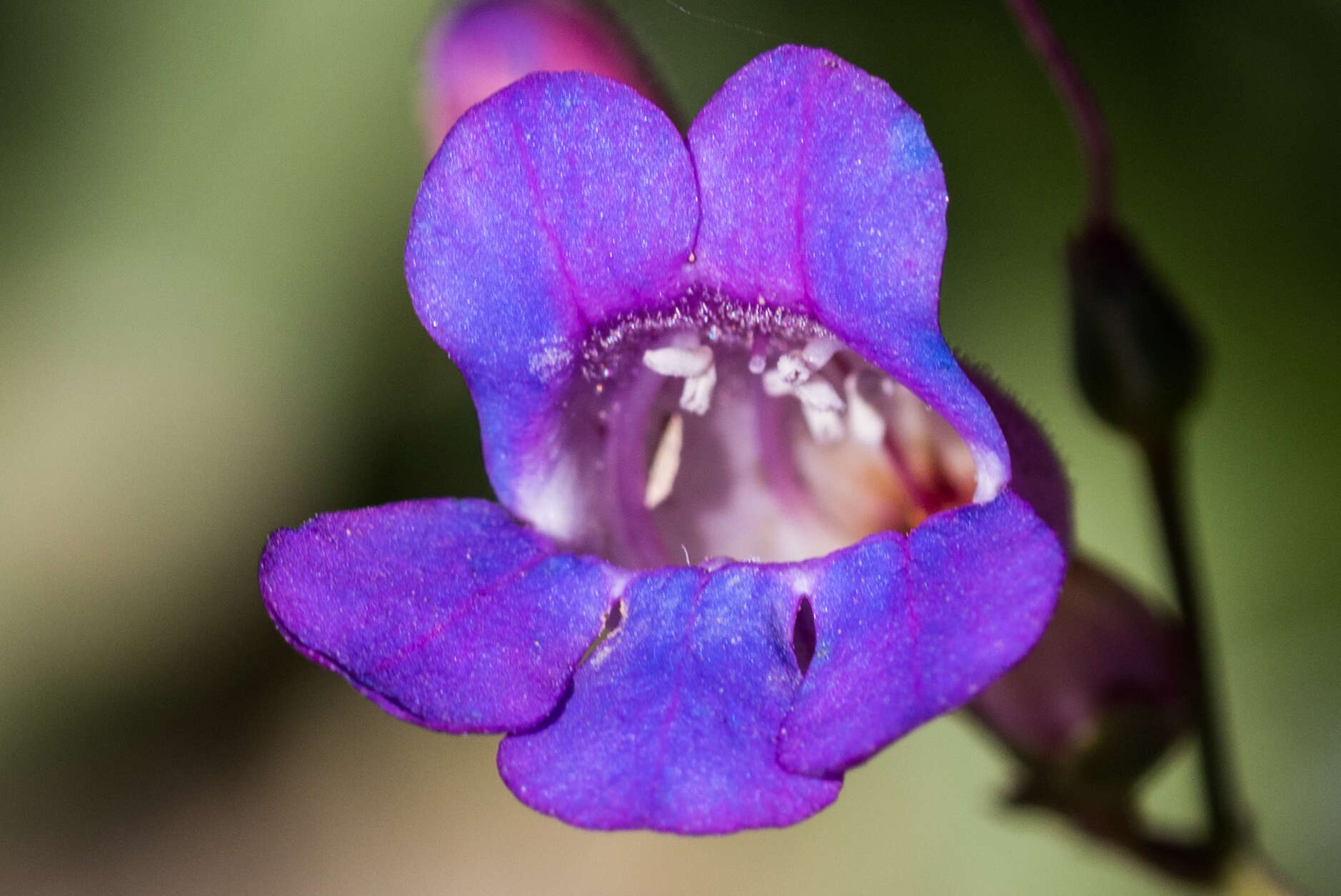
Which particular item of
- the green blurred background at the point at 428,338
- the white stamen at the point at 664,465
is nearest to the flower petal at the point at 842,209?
the white stamen at the point at 664,465

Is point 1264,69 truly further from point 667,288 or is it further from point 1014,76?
point 667,288

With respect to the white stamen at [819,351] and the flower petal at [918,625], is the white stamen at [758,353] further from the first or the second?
the flower petal at [918,625]

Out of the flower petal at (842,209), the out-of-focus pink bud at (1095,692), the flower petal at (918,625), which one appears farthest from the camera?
the out-of-focus pink bud at (1095,692)

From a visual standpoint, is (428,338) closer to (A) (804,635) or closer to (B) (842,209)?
(A) (804,635)

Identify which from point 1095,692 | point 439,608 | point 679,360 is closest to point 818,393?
point 679,360

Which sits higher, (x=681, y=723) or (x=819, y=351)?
(x=819, y=351)

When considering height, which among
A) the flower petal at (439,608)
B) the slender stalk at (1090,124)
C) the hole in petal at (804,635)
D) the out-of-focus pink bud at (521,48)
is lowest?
the hole in petal at (804,635)

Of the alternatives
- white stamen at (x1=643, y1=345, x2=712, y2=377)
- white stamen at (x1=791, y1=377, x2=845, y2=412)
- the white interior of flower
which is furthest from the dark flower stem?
white stamen at (x1=643, y1=345, x2=712, y2=377)

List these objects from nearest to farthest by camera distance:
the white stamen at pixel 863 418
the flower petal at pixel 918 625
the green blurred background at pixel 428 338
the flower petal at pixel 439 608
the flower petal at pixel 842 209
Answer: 1. the flower petal at pixel 918 625
2. the flower petal at pixel 842 209
3. the flower petal at pixel 439 608
4. the white stamen at pixel 863 418
5. the green blurred background at pixel 428 338
